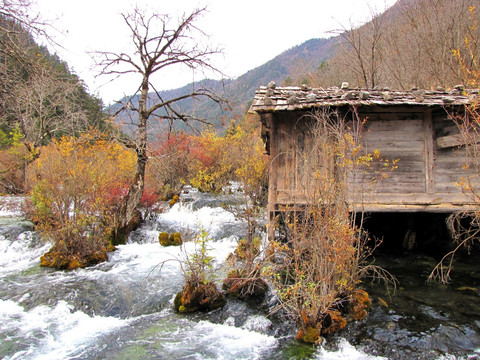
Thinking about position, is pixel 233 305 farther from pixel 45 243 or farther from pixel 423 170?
pixel 45 243

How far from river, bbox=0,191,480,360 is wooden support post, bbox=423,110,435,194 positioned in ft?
7.91

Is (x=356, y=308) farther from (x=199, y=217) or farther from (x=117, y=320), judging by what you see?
(x=199, y=217)

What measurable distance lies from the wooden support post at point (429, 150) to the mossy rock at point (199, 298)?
19.8 ft

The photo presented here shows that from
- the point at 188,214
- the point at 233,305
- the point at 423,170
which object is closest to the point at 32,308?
the point at 233,305

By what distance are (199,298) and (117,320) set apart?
63.2 inches

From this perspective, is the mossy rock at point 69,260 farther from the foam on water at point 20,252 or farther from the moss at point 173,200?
the moss at point 173,200

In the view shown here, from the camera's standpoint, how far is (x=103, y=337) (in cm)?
553

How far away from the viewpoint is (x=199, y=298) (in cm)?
638

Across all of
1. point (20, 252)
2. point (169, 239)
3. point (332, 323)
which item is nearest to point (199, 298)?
point (332, 323)

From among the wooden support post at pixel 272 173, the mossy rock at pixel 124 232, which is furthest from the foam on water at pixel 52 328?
the wooden support post at pixel 272 173

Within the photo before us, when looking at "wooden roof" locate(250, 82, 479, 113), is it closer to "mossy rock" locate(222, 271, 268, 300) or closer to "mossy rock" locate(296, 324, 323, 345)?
"mossy rock" locate(222, 271, 268, 300)

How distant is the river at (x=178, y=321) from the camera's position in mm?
5027

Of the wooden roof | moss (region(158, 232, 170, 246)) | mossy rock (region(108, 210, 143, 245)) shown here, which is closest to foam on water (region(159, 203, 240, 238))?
moss (region(158, 232, 170, 246))

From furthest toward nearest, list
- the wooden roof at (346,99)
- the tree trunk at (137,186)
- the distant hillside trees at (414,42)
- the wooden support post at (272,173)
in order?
the distant hillside trees at (414,42)
the tree trunk at (137,186)
the wooden support post at (272,173)
the wooden roof at (346,99)
